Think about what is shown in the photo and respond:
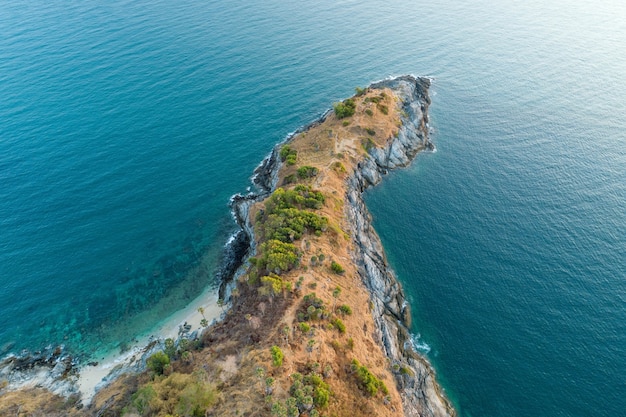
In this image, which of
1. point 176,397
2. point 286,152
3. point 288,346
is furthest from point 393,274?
point 176,397

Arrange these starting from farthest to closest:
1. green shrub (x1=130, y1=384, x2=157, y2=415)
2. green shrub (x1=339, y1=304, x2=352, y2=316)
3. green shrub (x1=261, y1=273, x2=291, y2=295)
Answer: green shrub (x1=339, y1=304, x2=352, y2=316), green shrub (x1=261, y1=273, x2=291, y2=295), green shrub (x1=130, y1=384, x2=157, y2=415)

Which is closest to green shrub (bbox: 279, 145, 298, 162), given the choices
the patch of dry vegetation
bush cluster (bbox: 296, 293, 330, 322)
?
the patch of dry vegetation

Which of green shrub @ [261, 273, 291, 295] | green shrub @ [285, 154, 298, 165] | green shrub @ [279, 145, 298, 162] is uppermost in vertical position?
green shrub @ [279, 145, 298, 162]

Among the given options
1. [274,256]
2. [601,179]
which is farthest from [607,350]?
[274,256]

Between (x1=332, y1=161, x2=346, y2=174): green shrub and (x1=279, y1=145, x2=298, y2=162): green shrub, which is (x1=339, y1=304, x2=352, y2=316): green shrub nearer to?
(x1=332, y1=161, x2=346, y2=174): green shrub

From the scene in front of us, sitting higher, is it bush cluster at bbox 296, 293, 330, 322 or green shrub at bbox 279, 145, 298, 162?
green shrub at bbox 279, 145, 298, 162
